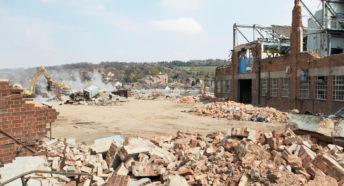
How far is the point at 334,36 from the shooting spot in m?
22.1

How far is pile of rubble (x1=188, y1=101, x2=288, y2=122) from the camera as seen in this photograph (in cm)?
1591

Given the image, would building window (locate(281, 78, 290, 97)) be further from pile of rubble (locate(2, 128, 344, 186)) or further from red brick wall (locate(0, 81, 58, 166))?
red brick wall (locate(0, 81, 58, 166))

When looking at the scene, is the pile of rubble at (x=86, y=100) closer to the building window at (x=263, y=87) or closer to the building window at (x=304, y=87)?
the building window at (x=263, y=87)

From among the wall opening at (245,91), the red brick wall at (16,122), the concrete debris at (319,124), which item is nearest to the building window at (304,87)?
the wall opening at (245,91)

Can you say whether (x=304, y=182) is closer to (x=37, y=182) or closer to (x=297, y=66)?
(x=37, y=182)

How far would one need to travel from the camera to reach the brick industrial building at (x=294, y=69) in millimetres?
16141

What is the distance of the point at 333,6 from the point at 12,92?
26237 mm

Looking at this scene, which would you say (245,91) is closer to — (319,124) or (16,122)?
(319,124)

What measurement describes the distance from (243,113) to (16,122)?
13.9 meters

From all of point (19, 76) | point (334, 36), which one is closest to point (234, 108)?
point (334, 36)

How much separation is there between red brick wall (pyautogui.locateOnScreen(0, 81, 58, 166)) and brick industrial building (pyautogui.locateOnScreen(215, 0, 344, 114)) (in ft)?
52.6

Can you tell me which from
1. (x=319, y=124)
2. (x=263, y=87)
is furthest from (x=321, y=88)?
(x=319, y=124)

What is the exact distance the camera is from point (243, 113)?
16922 millimetres

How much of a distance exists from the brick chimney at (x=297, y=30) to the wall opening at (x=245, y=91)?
9576mm
